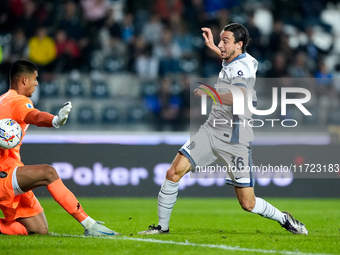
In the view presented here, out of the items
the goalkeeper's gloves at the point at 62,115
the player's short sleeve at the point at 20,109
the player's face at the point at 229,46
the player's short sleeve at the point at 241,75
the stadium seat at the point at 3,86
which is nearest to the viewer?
the goalkeeper's gloves at the point at 62,115

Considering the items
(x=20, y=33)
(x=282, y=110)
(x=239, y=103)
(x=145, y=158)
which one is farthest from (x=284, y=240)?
(x=20, y=33)

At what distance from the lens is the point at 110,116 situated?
39.1 ft

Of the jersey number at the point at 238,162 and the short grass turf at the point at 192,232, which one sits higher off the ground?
the jersey number at the point at 238,162

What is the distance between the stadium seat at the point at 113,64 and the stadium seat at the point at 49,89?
1512 millimetres

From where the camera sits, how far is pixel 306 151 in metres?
11.8

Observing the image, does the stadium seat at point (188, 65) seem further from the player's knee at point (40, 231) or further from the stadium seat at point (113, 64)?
the player's knee at point (40, 231)

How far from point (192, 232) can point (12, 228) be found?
2.09 metres

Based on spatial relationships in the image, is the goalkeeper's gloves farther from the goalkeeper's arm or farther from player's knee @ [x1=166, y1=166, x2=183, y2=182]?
player's knee @ [x1=166, y1=166, x2=183, y2=182]

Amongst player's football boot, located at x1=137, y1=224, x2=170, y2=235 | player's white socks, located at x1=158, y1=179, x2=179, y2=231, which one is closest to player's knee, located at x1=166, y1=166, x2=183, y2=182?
player's white socks, located at x1=158, y1=179, x2=179, y2=231

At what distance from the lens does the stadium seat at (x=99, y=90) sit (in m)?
12.2

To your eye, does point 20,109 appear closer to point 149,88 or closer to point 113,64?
point 149,88

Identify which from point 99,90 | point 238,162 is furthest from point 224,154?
point 99,90

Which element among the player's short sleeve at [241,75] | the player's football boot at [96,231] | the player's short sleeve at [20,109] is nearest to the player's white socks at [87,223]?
the player's football boot at [96,231]

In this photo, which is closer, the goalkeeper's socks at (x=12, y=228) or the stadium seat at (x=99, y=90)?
the goalkeeper's socks at (x=12, y=228)
